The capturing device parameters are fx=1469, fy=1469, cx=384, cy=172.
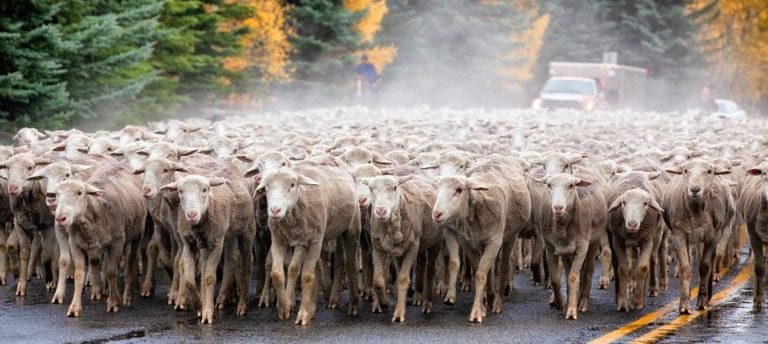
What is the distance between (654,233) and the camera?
15445 millimetres

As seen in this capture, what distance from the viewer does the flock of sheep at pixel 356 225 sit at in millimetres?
14352

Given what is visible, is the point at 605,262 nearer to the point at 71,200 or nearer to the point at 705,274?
the point at 705,274

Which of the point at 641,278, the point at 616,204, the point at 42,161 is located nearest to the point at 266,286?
the point at 42,161

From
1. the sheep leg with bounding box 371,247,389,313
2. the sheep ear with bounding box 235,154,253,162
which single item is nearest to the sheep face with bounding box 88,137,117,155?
the sheep ear with bounding box 235,154,253,162

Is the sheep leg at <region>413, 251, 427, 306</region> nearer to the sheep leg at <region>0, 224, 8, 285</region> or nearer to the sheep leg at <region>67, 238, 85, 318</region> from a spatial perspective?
the sheep leg at <region>67, 238, 85, 318</region>

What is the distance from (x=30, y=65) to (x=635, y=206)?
15055 millimetres

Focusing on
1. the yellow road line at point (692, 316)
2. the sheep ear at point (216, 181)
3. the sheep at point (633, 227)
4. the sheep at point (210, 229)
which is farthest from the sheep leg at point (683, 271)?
the sheep ear at point (216, 181)

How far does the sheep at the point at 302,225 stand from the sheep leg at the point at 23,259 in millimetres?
3145

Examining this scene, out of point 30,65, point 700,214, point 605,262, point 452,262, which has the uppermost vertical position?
point 30,65

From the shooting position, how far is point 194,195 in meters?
14.1

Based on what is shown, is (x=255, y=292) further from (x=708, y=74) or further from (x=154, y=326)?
(x=708, y=74)

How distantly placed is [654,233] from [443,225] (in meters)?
2.26

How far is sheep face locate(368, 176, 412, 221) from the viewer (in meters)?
14.0

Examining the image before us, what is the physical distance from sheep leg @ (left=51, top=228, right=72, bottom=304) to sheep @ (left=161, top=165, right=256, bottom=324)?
1205 mm
